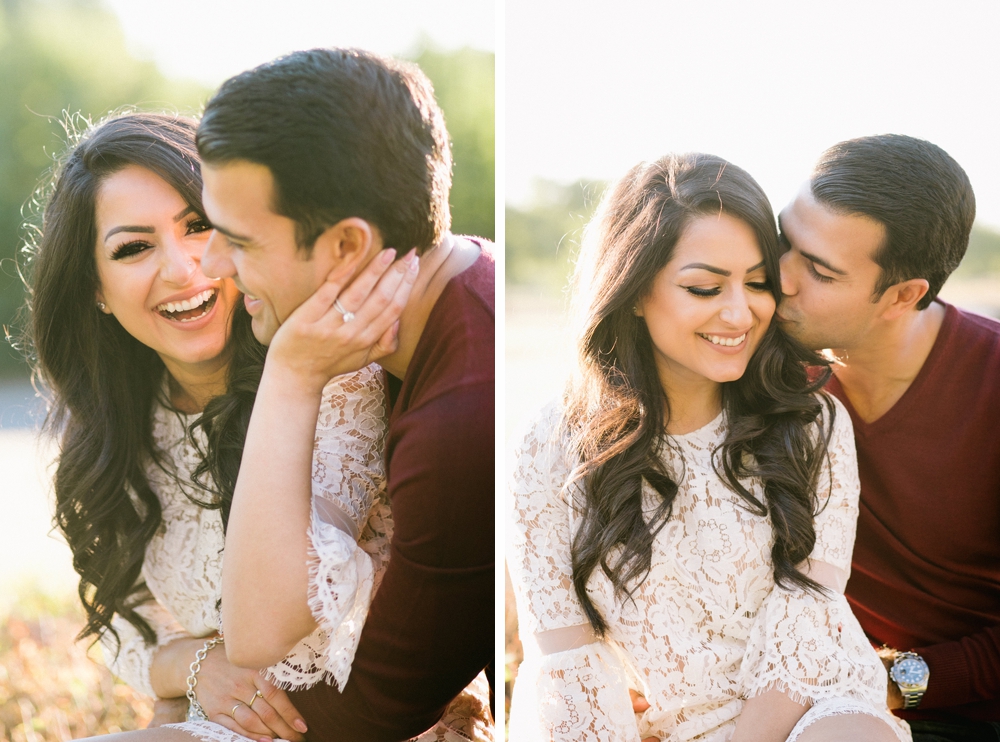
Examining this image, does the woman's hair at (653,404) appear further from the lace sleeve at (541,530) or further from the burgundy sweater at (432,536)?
the burgundy sweater at (432,536)

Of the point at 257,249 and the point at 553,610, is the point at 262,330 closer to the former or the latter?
the point at 257,249

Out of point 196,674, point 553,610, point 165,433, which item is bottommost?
point 196,674

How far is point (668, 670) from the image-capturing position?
193cm

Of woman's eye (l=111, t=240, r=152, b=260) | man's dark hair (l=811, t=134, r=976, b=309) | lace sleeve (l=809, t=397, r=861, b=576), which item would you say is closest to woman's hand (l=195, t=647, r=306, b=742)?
woman's eye (l=111, t=240, r=152, b=260)

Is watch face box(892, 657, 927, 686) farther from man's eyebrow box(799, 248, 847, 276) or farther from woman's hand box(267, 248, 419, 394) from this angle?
woman's hand box(267, 248, 419, 394)

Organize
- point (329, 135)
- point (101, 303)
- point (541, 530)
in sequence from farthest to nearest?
point (541, 530), point (101, 303), point (329, 135)

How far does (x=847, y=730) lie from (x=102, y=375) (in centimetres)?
175

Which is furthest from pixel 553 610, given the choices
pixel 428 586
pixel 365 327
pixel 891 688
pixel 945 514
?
pixel 945 514

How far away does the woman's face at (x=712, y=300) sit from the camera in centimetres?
190

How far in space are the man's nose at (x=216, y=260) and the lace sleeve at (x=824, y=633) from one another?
1.37 metres

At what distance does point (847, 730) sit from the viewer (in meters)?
1.80

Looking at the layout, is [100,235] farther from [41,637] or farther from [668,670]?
[668,670]

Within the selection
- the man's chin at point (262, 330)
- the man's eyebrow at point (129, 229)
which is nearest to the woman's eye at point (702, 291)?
the man's chin at point (262, 330)

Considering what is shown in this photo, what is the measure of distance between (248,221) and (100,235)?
31 centimetres
